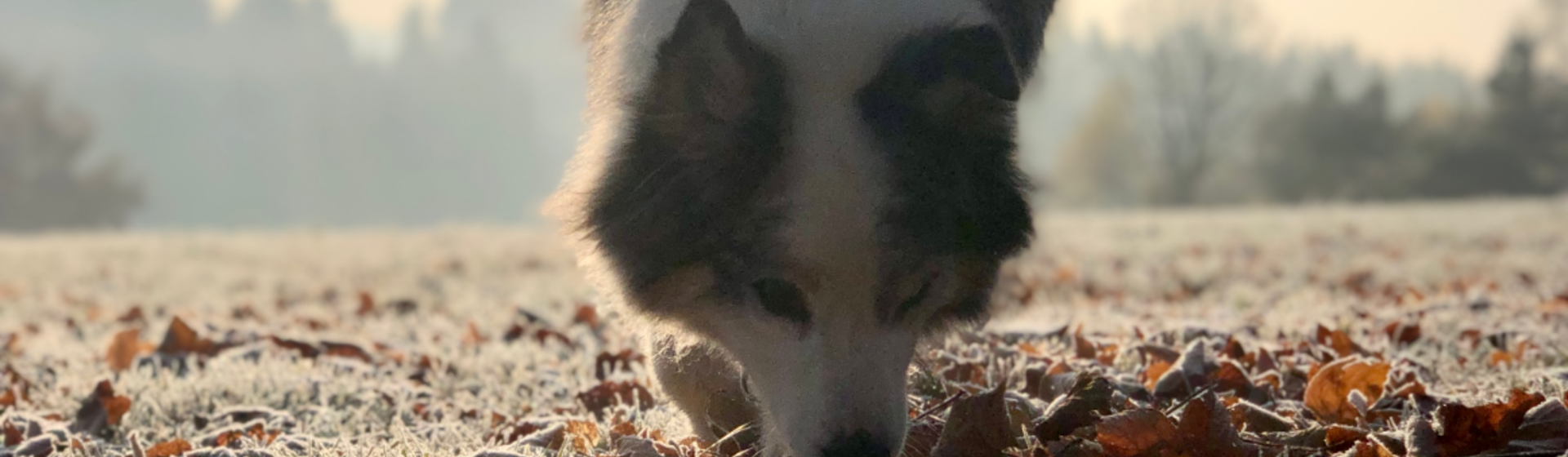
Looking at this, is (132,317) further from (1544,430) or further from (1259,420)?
(1544,430)

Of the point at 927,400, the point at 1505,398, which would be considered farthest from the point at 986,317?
the point at 1505,398

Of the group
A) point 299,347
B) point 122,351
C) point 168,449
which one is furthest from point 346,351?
point 168,449

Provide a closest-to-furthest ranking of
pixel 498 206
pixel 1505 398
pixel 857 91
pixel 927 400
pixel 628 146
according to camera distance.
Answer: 1. pixel 857 91
2. pixel 628 146
3. pixel 1505 398
4. pixel 927 400
5. pixel 498 206

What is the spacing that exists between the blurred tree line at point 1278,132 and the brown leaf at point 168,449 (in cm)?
3995

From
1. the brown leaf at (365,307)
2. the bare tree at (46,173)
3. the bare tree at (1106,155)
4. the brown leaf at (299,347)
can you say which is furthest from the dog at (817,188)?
the bare tree at (1106,155)

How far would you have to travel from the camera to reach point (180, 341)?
4531 mm

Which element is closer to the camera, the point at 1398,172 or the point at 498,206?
the point at 1398,172

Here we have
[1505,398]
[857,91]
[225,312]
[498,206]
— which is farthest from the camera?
[498,206]

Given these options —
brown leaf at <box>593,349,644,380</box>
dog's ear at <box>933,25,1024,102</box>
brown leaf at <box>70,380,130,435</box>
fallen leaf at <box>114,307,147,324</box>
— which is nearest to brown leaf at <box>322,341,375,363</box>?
brown leaf at <box>593,349,644,380</box>

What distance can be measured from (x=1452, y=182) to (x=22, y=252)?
37746 mm

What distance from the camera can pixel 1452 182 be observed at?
117 ft

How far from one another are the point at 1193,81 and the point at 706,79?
47.3 m

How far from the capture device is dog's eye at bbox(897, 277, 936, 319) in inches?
93.7

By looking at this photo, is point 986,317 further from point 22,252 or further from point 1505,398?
point 22,252
